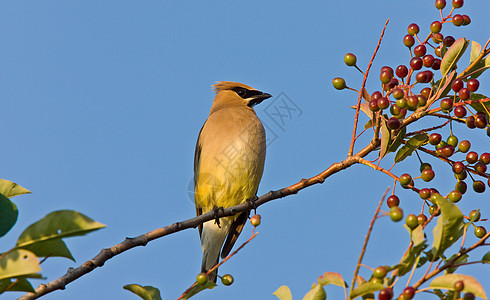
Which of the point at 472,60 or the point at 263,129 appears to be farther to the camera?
the point at 263,129

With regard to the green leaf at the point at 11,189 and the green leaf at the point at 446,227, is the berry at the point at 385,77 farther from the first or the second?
the green leaf at the point at 11,189

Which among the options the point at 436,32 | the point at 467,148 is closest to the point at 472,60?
the point at 436,32

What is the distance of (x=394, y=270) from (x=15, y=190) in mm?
1443

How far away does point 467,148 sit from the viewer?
111 inches

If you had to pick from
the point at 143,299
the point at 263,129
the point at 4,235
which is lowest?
the point at 143,299

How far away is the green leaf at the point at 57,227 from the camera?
182cm

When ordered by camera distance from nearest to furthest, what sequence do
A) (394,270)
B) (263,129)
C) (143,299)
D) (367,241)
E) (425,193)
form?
1. (367,241)
2. (394,270)
3. (143,299)
4. (425,193)
5. (263,129)

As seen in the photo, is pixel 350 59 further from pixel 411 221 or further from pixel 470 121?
pixel 411 221

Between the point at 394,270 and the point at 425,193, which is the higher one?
the point at 425,193

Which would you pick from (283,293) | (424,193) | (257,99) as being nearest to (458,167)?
(424,193)

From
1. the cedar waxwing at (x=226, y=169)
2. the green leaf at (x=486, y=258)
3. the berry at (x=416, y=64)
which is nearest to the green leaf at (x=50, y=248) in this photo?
the green leaf at (x=486, y=258)

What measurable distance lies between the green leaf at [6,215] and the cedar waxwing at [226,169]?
291 centimetres

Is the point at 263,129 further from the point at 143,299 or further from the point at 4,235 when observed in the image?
the point at 4,235

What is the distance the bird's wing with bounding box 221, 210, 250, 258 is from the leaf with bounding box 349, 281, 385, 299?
352 cm
